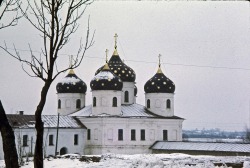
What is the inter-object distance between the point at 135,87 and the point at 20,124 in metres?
17.6

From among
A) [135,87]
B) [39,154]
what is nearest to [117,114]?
[135,87]

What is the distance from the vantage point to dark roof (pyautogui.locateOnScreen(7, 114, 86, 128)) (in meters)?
43.1

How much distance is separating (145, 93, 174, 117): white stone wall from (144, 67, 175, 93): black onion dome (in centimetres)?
42

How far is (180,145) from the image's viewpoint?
46.5 metres

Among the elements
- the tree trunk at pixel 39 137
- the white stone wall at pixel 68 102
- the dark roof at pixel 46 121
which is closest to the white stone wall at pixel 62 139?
the dark roof at pixel 46 121

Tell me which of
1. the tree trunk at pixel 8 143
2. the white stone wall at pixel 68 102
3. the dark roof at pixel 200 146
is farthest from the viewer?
the white stone wall at pixel 68 102

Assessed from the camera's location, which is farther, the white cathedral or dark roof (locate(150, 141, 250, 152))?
the white cathedral

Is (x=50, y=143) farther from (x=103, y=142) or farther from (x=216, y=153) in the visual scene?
(x=216, y=153)

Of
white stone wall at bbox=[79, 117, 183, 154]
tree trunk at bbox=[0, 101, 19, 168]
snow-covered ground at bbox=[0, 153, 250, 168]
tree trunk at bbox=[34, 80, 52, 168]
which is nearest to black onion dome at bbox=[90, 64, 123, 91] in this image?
white stone wall at bbox=[79, 117, 183, 154]

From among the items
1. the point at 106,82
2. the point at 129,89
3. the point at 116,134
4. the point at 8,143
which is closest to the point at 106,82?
the point at 106,82

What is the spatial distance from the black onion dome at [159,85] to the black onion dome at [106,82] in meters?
4.60

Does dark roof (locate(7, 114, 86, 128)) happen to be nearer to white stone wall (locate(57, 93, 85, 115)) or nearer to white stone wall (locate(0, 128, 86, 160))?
white stone wall (locate(0, 128, 86, 160))

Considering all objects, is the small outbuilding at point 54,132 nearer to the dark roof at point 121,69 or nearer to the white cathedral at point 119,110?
the white cathedral at point 119,110

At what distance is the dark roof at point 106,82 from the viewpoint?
4750 centimetres
